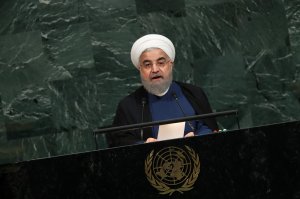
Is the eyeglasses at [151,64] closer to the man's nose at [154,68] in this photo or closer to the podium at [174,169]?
the man's nose at [154,68]

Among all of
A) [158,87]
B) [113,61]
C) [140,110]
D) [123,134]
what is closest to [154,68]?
[158,87]

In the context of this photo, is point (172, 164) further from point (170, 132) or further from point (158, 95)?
point (158, 95)

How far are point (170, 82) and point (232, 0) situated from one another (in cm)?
188

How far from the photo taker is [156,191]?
3.23 meters

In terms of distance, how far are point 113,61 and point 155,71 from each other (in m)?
1.68

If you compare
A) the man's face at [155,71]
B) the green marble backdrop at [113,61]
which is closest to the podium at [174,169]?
the man's face at [155,71]

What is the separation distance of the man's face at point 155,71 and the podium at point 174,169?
1.65 m

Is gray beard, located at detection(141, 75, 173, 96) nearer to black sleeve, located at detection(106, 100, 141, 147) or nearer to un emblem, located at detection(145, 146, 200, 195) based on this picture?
black sleeve, located at detection(106, 100, 141, 147)

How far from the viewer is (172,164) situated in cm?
325

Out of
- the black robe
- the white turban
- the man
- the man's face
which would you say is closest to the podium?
the black robe

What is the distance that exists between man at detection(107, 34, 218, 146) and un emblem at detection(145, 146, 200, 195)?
4.39 feet

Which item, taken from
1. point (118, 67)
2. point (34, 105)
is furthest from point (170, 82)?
point (34, 105)

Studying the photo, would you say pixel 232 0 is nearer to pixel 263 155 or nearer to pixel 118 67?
pixel 118 67

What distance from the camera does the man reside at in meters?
4.72
